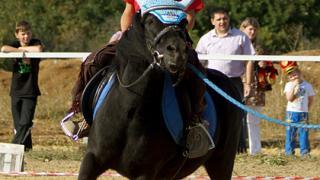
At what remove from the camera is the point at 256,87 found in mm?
12203

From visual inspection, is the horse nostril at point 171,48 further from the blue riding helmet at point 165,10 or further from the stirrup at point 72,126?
the stirrup at point 72,126

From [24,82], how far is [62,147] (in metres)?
1.66

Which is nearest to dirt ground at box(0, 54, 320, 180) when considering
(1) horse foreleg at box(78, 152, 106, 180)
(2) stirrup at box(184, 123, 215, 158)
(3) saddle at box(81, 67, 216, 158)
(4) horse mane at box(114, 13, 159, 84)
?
(3) saddle at box(81, 67, 216, 158)

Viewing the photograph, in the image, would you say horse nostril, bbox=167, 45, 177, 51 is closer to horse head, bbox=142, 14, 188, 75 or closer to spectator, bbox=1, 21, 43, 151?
horse head, bbox=142, 14, 188, 75

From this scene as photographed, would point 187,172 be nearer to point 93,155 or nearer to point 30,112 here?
point 93,155

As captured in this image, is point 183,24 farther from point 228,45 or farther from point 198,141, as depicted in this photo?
point 228,45

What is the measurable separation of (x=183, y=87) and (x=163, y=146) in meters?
0.46

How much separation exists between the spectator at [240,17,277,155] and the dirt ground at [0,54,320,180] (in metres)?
0.33

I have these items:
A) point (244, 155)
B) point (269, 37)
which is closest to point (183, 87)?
point (244, 155)

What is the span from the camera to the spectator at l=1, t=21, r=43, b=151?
12109mm

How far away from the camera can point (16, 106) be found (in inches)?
487

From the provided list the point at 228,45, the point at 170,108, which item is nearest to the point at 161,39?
the point at 170,108

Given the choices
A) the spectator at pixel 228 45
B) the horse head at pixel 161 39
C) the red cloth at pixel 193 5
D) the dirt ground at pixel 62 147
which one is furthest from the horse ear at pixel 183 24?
the spectator at pixel 228 45

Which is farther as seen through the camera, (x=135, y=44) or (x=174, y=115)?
(x=174, y=115)
